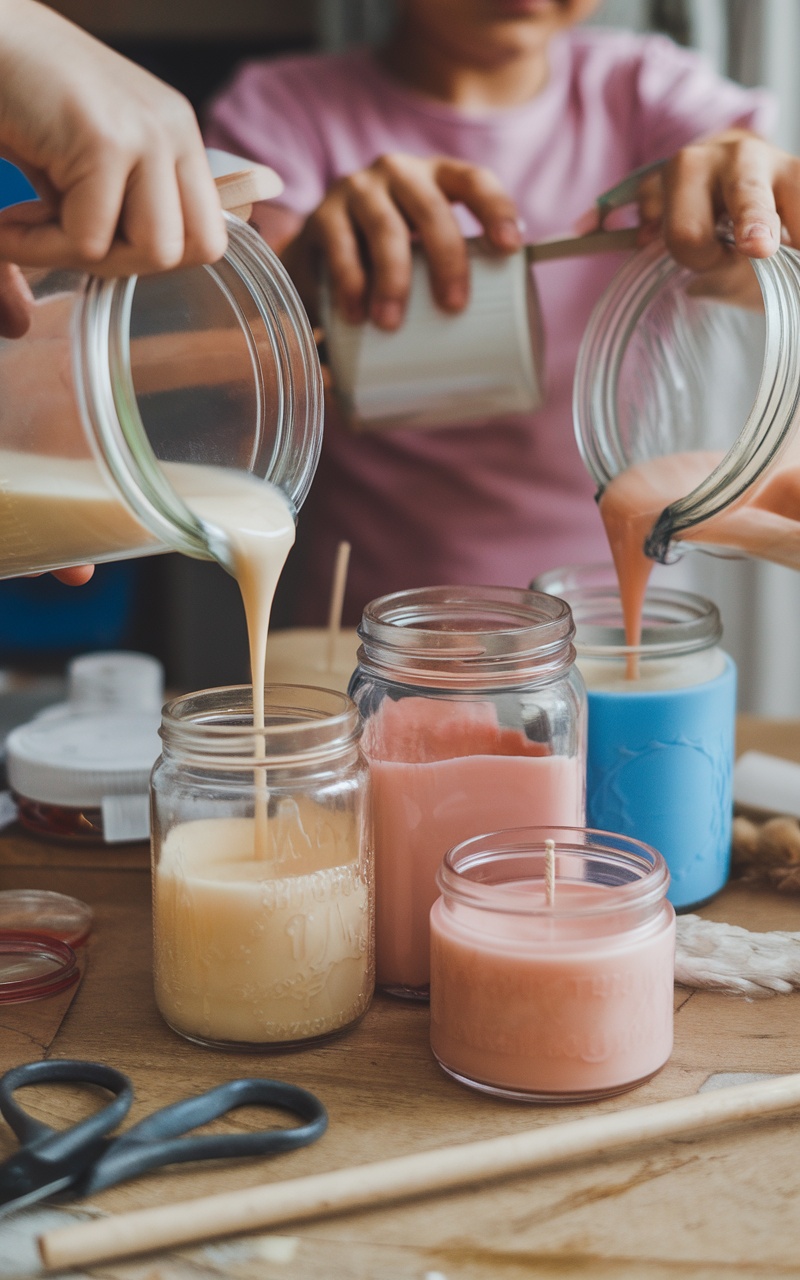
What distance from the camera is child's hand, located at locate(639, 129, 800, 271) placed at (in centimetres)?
93

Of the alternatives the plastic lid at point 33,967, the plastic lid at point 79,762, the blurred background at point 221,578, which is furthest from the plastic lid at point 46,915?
the blurred background at point 221,578

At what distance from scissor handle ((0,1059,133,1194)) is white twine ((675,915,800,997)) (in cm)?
36

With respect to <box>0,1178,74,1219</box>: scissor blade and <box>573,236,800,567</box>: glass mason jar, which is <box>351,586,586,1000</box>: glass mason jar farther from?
<box>0,1178,74,1219</box>: scissor blade

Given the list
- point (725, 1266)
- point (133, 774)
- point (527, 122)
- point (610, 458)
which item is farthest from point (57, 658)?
point (725, 1266)

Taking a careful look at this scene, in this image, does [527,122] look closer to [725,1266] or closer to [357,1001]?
[357,1001]

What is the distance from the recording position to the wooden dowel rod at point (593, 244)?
1.06 meters

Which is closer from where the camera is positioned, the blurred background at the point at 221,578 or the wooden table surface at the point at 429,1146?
the wooden table surface at the point at 429,1146

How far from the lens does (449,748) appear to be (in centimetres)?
83

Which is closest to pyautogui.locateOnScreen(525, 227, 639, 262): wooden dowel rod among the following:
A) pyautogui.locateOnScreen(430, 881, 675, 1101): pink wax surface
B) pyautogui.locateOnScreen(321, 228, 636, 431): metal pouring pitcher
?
pyautogui.locateOnScreen(321, 228, 636, 431): metal pouring pitcher

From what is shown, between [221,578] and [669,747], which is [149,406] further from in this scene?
[221,578]

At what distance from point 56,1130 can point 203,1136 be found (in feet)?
0.26

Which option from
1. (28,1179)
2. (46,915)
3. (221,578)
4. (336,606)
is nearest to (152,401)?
(336,606)

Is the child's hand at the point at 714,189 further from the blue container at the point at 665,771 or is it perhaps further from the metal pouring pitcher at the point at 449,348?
the blue container at the point at 665,771

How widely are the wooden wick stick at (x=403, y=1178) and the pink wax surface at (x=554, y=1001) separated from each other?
0.03 metres
